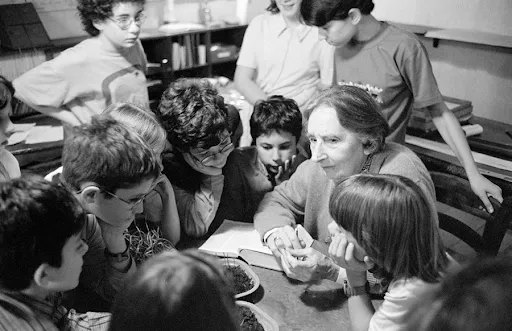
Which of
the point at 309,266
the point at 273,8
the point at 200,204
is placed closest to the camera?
the point at 309,266

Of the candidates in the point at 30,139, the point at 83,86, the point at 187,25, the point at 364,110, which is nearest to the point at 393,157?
the point at 364,110

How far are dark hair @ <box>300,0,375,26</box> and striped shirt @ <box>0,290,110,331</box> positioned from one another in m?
1.39

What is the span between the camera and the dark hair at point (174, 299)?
0.70 m

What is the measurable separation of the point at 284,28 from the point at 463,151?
1.27 meters

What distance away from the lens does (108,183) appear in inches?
51.1

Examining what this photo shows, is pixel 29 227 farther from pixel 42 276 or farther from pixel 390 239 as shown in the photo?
pixel 390 239

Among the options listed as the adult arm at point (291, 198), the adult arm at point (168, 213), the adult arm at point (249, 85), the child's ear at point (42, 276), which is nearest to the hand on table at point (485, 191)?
the adult arm at point (291, 198)

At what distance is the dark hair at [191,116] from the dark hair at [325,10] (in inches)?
21.9

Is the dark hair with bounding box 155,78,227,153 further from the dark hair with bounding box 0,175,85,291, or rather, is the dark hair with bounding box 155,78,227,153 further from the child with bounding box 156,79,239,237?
the dark hair with bounding box 0,175,85,291

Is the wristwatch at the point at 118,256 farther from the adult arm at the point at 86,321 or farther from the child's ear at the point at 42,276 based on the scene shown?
the child's ear at the point at 42,276

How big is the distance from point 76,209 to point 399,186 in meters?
0.75

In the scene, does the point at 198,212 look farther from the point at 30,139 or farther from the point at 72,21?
the point at 72,21

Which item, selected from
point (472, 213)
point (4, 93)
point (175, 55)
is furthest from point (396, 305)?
point (175, 55)

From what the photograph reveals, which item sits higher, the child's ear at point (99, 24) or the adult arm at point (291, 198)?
the child's ear at point (99, 24)
